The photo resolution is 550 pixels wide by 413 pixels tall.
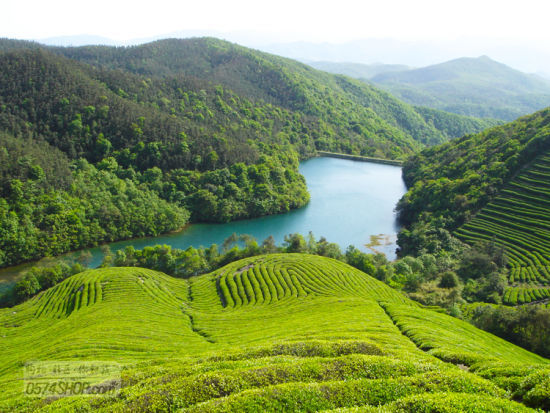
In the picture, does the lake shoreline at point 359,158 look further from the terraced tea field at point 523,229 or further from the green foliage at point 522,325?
the green foliage at point 522,325

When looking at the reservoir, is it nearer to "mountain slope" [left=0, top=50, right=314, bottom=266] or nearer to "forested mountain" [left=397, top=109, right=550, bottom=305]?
"mountain slope" [left=0, top=50, right=314, bottom=266]

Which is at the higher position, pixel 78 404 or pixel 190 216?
pixel 78 404

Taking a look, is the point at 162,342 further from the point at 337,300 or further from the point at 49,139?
the point at 49,139

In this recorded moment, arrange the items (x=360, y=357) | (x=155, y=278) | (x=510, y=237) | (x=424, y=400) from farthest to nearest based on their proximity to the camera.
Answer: (x=510, y=237), (x=155, y=278), (x=360, y=357), (x=424, y=400)

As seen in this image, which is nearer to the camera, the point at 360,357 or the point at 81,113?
the point at 360,357

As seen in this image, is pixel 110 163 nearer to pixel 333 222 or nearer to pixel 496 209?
pixel 333 222

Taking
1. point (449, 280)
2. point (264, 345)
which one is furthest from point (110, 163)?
point (264, 345)

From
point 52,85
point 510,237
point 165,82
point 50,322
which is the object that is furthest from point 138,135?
point 510,237
